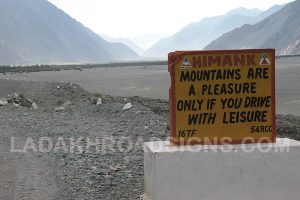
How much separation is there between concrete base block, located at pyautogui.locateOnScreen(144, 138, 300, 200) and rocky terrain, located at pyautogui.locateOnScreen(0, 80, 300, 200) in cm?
156

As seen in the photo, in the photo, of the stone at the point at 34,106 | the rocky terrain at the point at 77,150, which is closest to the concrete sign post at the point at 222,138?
the rocky terrain at the point at 77,150

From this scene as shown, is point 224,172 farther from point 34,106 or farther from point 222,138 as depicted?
point 34,106

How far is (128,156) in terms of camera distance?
10656mm

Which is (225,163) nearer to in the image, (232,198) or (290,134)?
(232,198)

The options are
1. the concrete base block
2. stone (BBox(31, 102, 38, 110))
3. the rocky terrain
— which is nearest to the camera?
the concrete base block

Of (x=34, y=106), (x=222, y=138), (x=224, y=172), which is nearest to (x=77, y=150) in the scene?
(x=222, y=138)

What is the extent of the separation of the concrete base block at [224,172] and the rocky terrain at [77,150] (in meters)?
1.56

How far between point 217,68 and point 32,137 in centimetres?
739

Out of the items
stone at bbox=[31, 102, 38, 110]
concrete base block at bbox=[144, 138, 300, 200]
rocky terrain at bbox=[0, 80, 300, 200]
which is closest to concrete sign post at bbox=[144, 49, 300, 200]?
concrete base block at bbox=[144, 138, 300, 200]

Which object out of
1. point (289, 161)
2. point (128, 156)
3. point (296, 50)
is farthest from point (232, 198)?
point (296, 50)

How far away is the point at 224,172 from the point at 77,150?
5.38 metres

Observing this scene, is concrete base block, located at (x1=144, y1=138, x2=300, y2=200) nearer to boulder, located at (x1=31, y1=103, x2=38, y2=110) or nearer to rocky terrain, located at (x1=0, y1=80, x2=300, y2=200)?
rocky terrain, located at (x1=0, y1=80, x2=300, y2=200)

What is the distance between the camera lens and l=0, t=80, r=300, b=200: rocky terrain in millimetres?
8023

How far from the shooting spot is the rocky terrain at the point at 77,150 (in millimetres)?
8023
